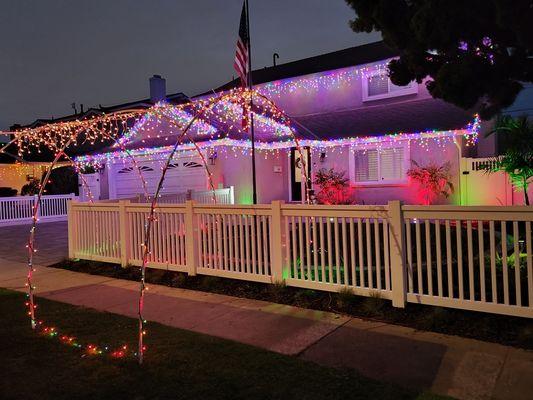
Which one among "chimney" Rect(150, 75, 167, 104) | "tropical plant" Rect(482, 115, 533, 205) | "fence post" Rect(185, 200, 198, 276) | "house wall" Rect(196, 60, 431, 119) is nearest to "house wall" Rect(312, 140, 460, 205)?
"house wall" Rect(196, 60, 431, 119)

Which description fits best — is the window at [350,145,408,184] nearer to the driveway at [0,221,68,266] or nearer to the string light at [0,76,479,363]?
the string light at [0,76,479,363]

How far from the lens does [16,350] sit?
4797 millimetres

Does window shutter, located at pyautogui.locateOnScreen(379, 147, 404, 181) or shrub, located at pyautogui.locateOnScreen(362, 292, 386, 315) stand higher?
window shutter, located at pyautogui.locateOnScreen(379, 147, 404, 181)

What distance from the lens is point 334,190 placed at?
47.8 feet

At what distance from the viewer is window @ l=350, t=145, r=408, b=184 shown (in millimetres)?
14062

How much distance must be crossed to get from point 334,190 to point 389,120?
2.70m

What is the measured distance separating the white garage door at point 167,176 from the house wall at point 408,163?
3792 mm

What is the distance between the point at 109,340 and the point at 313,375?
2.30 m

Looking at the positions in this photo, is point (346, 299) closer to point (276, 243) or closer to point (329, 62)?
point (276, 243)

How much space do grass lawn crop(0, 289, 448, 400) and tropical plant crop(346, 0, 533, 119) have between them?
3.48 metres

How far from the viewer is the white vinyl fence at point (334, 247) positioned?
503cm

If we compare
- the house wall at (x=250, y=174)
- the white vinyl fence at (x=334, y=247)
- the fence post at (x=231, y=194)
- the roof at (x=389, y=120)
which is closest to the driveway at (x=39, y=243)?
the white vinyl fence at (x=334, y=247)

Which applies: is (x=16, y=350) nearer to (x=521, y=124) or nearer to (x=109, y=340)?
(x=109, y=340)

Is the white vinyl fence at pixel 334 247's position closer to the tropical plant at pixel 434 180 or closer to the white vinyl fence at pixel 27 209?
the tropical plant at pixel 434 180
